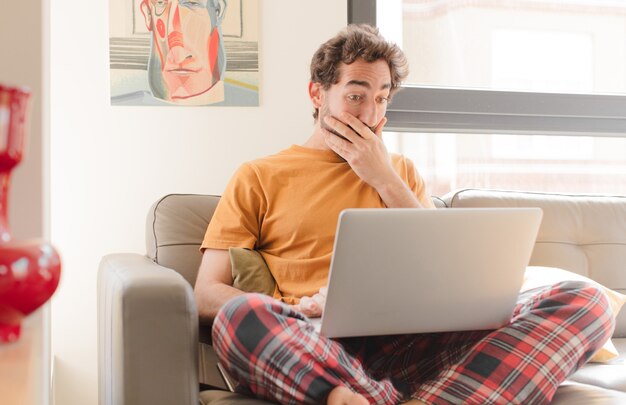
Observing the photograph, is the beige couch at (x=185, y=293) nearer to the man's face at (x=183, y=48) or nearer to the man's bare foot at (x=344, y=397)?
the man's bare foot at (x=344, y=397)

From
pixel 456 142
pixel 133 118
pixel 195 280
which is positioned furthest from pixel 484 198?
pixel 133 118

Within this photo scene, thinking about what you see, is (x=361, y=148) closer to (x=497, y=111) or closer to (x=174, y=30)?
(x=174, y=30)

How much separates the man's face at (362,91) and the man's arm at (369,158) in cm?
3

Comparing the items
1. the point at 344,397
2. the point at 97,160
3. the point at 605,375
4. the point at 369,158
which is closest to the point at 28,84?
the point at 344,397

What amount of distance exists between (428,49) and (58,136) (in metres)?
1.28

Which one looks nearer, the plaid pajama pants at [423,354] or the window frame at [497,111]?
the plaid pajama pants at [423,354]

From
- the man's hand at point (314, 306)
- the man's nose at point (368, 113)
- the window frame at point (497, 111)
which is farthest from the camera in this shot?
the window frame at point (497, 111)

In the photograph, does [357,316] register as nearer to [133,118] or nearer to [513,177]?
[133,118]

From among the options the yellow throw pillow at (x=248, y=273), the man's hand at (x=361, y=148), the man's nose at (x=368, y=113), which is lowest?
the yellow throw pillow at (x=248, y=273)

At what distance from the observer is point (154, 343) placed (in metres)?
1.37

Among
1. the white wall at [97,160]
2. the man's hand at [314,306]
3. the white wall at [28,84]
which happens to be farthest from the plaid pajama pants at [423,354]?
the white wall at [97,160]

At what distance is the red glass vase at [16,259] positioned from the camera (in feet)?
2.21

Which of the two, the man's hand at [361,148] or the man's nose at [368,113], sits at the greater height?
the man's nose at [368,113]

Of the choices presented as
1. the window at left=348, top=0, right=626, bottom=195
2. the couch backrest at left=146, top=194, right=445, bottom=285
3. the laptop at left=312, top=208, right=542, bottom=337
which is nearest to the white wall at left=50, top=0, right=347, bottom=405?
the couch backrest at left=146, top=194, right=445, bottom=285
